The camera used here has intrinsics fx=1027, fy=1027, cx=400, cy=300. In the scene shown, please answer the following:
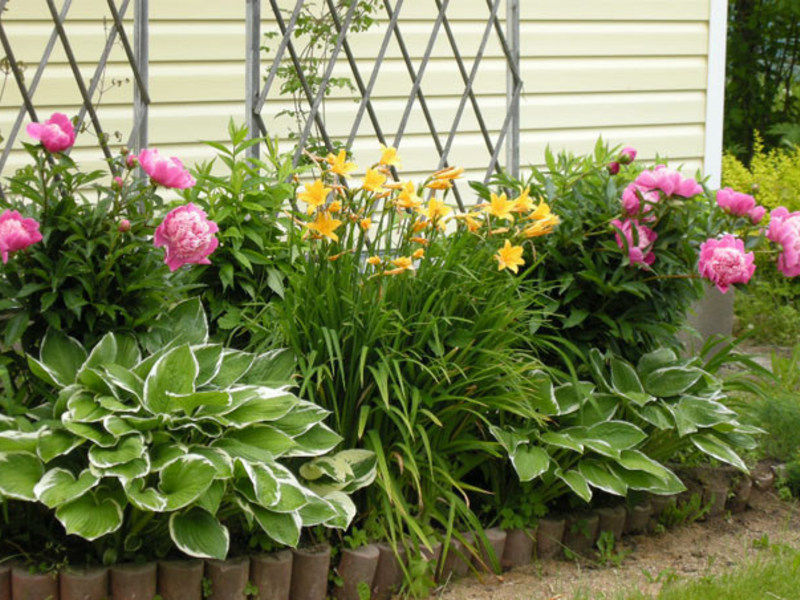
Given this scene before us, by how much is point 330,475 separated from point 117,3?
315 cm

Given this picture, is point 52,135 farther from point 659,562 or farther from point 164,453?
point 659,562

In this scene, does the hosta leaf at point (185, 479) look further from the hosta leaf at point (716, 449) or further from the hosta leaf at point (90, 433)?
the hosta leaf at point (716, 449)

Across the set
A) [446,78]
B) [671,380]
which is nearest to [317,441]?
[671,380]

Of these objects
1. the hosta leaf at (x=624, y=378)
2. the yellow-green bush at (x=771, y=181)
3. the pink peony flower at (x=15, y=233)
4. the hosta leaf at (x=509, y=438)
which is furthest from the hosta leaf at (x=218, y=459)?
the yellow-green bush at (x=771, y=181)

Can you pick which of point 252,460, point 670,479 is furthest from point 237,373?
point 670,479

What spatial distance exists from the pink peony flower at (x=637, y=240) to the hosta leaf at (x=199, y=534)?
1502 mm

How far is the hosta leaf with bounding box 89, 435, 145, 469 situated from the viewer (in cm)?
235

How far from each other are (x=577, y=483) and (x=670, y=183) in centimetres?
94

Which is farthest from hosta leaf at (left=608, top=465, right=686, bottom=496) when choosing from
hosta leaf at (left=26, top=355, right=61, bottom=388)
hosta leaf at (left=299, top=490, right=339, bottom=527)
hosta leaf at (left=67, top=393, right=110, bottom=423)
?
hosta leaf at (left=26, top=355, right=61, bottom=388)

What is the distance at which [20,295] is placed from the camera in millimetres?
2615

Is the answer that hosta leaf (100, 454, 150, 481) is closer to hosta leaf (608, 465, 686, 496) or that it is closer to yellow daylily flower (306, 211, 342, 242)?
yellow daylily flower (306, 211, 342, 242)

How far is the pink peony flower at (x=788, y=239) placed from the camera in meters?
3.13

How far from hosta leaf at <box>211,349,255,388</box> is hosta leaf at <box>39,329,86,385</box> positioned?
36 cm

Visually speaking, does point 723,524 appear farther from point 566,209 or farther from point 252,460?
point 252,460
